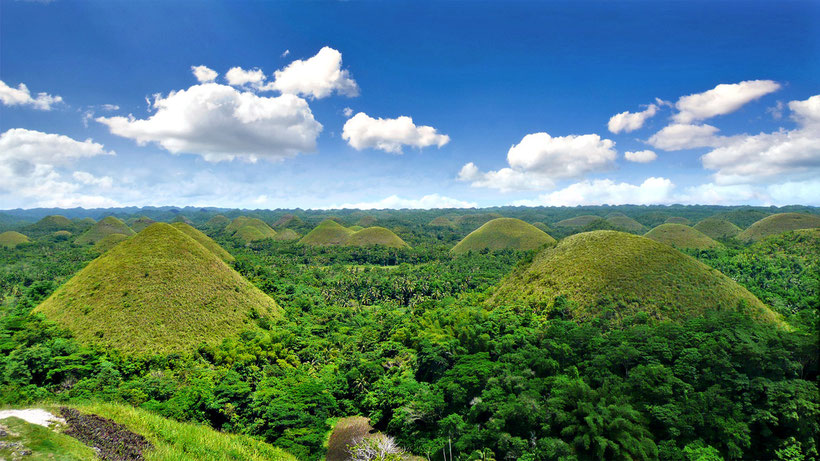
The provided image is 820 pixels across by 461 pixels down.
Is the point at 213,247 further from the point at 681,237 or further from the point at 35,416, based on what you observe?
the point at 681,237

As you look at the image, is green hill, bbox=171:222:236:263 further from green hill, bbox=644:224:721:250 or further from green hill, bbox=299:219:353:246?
green hill, bbox=644:224:721:250

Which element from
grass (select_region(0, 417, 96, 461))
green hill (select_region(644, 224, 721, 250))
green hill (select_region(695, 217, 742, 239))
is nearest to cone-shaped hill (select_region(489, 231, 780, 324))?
grass (select_region(0, 417, 96, 461))

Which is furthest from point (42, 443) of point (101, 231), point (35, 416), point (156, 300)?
point (101, 231)

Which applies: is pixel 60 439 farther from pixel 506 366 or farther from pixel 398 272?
pixel 398 272

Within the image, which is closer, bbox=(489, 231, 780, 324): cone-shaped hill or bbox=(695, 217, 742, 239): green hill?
bbox=(489, 231, 780, 324): cone-shaped hill

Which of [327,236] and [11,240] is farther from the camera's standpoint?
[327,236]

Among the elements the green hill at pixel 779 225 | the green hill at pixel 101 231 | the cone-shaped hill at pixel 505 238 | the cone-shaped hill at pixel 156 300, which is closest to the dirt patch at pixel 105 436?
the cone-shaped hill at pixel 156 300
